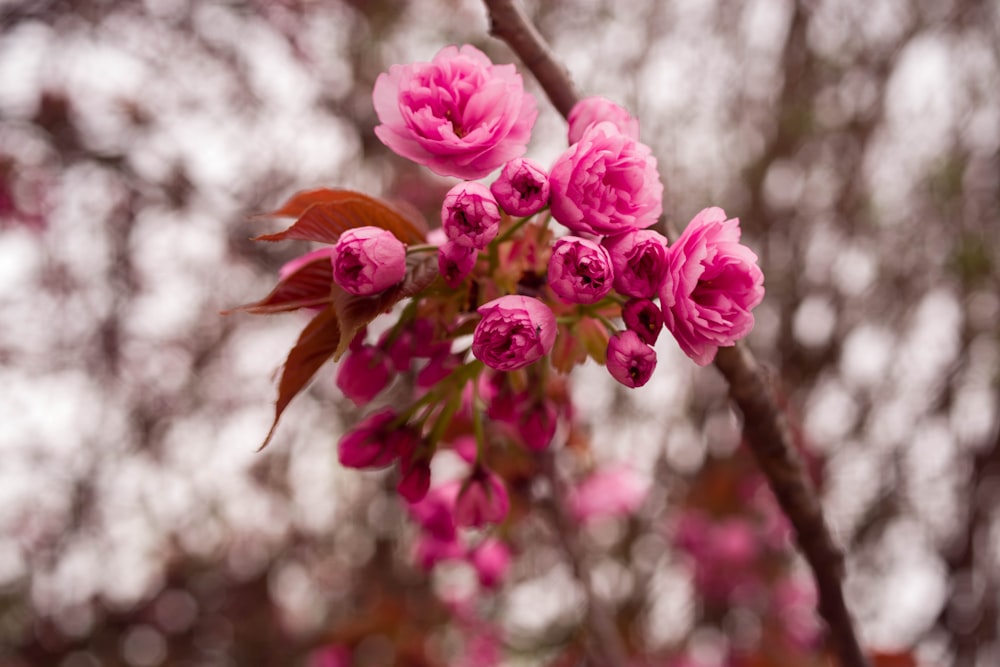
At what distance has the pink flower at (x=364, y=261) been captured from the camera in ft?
2.64

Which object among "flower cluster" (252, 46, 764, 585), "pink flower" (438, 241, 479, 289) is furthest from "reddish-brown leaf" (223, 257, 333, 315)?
"pink flower" (438, 241, 479, 289)

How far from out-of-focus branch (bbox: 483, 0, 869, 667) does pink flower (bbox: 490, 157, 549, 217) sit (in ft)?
0.73

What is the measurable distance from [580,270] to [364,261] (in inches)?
9.5

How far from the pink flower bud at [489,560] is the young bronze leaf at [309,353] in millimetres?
1113

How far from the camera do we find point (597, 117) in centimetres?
93

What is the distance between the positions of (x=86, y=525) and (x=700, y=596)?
3.65 metres

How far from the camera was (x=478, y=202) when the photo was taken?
2.73 feet

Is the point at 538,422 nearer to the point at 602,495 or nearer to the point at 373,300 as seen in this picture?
the point at 373,300

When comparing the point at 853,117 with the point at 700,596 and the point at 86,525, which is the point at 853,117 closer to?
the point at 700,596

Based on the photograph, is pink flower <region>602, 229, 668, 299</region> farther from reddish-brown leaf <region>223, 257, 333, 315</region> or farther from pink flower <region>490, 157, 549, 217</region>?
reddish-brown leaf <region>223, 257, 333, 315</region>

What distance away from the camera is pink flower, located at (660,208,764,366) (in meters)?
0.80

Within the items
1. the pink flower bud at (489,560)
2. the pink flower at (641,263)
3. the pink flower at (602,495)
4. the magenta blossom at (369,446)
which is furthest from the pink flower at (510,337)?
the pink flower at (602,495)

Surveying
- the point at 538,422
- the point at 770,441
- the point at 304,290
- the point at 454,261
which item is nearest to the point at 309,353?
the point at 304,290

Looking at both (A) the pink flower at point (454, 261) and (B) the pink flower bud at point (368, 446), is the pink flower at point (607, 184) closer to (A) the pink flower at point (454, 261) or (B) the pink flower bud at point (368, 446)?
(A) the pink flower at point (454, 261)
